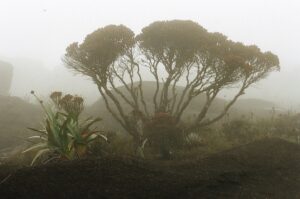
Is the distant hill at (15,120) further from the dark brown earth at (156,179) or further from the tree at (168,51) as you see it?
the dark brown earth at (156,179)

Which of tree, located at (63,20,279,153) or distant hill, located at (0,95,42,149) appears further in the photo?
distant hill, located at (0,95,42,149)

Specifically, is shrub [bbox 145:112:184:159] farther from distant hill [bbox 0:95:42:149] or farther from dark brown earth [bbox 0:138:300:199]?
distant hill [bbox 0:95:42:149]

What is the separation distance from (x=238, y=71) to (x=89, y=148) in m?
5.49

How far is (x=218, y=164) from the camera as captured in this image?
661cm

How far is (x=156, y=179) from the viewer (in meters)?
5.26

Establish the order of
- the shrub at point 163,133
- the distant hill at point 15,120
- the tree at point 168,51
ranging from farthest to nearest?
the distant hill at point 15,120 → the tree at point 168,51 → the shrub at point 163,133

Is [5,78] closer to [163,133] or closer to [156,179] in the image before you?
[163,133]

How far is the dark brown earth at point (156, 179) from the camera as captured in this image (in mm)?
4570

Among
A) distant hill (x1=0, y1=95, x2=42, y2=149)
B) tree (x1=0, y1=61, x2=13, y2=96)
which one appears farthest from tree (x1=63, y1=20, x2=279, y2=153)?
tree (x1=0, y1=61, x2=13, y2=96)

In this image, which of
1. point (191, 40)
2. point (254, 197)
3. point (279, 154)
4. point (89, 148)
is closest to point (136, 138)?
point (89, 148)

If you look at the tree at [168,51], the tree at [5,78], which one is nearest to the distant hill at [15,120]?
the tree at [168,51]

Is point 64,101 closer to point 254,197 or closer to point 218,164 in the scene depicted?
point 218,164

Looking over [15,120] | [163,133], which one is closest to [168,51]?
[163,133]

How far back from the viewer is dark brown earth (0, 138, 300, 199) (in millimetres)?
4570
